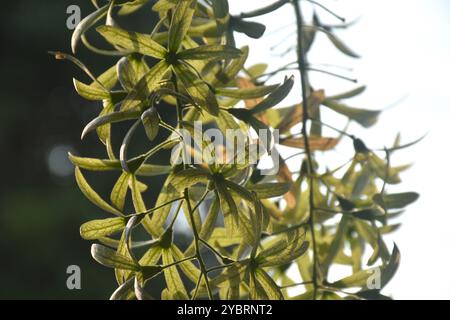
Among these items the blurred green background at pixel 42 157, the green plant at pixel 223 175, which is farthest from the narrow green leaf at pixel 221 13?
the blurred green background at pixel 42 157

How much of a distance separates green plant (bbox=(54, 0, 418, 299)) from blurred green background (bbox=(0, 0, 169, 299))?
2271 mm

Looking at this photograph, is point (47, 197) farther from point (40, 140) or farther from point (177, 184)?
point (177, 184)

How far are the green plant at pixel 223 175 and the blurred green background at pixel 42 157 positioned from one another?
227 cm

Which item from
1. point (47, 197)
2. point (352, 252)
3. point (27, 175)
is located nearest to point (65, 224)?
point (47, 197)

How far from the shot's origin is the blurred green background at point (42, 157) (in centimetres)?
292

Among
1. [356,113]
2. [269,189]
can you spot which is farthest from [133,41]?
[356,113]

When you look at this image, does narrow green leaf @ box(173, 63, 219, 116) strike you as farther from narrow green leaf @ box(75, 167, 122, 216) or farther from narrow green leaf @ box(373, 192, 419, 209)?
narrow green leaf @ box(373, 192, 419, 209)

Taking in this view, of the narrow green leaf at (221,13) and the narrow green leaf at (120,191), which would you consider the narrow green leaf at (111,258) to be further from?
the narrow green leaf at (221,13)

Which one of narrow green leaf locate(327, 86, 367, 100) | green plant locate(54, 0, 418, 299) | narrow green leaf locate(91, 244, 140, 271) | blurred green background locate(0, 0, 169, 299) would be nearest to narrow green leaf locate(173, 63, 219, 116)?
green plant locate(54, 0, 418, 299)

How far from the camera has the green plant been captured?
1.40 ft

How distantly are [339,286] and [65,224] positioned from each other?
8.27 feet

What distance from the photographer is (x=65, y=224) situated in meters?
2.92

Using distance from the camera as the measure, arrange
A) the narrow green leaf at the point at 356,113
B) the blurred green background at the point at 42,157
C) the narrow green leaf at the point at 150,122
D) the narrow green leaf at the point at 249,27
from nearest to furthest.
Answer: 1. the narrow green leaf at the point at 150,122
2. the narrow green leaf at the point at 249,27
3. the narrow green leaf at the point at 356,113
4. the blurred green background at the point at 42,157

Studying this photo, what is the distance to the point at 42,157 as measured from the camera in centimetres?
340
